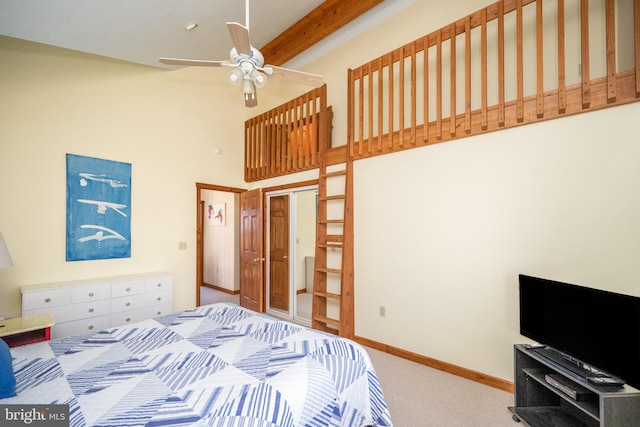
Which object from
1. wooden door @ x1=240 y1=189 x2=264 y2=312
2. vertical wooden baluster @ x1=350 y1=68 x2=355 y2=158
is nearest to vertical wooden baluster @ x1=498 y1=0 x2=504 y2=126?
vertical wooden baluster @ x1=350 y1=68 x2=355 y2=158

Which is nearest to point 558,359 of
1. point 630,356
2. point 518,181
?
point 630,356

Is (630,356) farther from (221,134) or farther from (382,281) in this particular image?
(221,134)

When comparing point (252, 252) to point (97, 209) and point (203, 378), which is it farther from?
point (203, 378)

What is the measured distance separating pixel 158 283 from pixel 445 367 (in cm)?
338

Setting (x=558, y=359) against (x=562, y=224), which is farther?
(x=562, y=224)

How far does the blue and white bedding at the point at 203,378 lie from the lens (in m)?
1.19

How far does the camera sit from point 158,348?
1765 mm

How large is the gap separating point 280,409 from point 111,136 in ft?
12.6

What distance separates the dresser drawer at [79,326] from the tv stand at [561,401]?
3716mm

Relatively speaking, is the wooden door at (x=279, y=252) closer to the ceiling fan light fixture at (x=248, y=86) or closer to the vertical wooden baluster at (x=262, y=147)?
the vertical wooden baluster at (x=262, y=147)

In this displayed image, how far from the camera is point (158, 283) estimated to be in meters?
3.61

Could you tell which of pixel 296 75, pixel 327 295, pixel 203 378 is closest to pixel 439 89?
pixel 296 75

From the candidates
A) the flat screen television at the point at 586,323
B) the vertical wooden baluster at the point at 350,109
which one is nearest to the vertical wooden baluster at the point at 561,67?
the flat screen television at the point at 586,323

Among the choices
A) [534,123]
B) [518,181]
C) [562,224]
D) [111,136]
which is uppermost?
[111,136]
